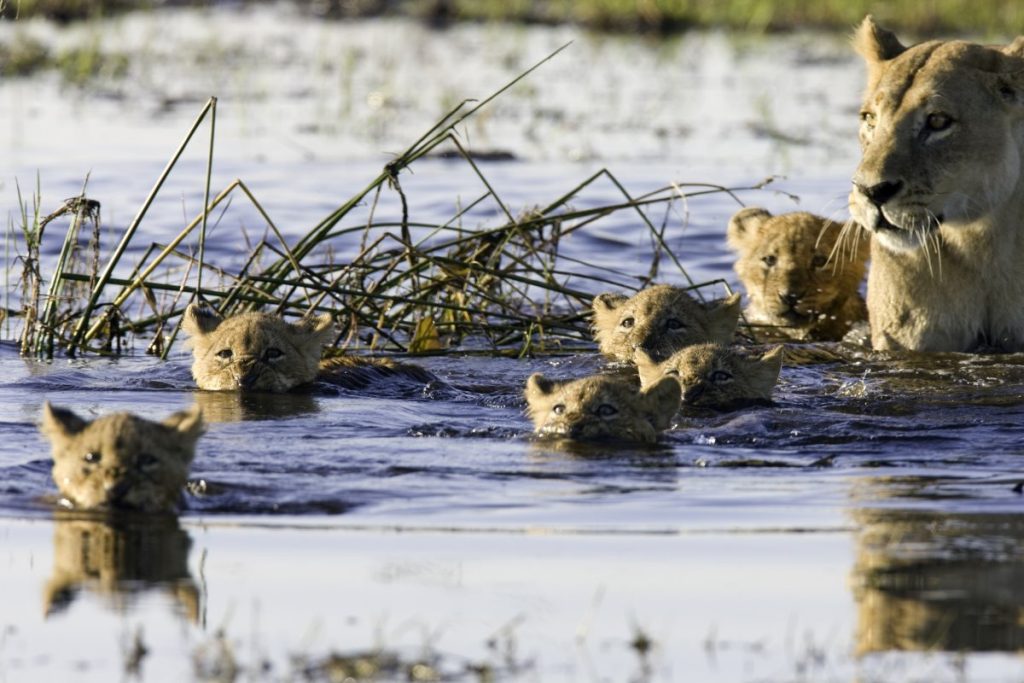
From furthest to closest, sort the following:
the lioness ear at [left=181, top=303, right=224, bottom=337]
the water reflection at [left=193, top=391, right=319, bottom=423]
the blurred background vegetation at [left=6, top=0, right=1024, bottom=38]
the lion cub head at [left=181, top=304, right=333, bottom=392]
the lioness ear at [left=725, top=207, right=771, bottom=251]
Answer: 1. the blurred background vegetation at [left=6, top=0, right=1024, bottom=38]
2. the lioness ear at [left=725, top=207, right=771, bottom=251]
3. the lioness ear at [left=181, top=303, right=224, bottom=337]
4. the lion cub head at [left=181, top=304, right=333, bottom=392]
5. the water reflection at [left=193, top=391, right=319, bottom=423]

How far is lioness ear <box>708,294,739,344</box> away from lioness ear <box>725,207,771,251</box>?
1.63 meters

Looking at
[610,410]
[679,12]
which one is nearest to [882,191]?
[610,410]

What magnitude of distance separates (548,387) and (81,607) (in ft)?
10.4

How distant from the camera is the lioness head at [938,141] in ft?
29.3

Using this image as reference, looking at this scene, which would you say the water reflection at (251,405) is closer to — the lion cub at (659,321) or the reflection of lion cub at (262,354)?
the reflection of lion cub at (262,354)

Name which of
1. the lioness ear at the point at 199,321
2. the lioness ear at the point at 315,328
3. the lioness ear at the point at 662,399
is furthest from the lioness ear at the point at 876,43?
the lioness ear at the point at 199,321

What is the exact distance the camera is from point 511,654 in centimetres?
507

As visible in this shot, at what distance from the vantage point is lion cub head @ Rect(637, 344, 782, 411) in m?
8.93

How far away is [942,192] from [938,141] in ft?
0.78

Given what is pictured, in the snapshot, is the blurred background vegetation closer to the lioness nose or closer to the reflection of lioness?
the reflection of lioness

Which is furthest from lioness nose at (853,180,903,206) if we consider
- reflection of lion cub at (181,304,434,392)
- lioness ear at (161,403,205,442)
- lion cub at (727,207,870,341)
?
lioness ear at (161,403,205,442)

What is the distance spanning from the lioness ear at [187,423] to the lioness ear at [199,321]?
8.76ft

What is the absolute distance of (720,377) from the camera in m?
8.96

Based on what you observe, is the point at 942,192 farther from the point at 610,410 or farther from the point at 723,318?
the point at 610,410
